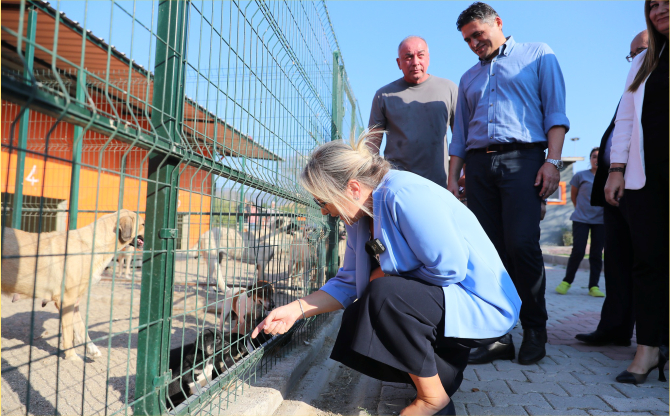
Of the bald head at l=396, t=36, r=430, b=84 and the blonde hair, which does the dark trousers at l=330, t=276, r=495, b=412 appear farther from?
the bald head at l=396, t=36, r=430, b=84

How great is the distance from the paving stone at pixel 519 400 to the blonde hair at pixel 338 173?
3.71 ft

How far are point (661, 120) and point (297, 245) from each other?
7.65 feet

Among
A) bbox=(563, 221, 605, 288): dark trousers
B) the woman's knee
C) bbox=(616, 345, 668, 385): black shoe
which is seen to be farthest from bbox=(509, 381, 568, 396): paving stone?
bbox=(563, 221, 605, 288): dark trousers

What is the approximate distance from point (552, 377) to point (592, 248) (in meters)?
4.40

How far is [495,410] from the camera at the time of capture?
2.11m

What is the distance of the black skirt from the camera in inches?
73.9

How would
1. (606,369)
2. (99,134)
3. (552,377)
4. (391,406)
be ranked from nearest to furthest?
(99,134) < (391,406) < (552,377) < (606,369)

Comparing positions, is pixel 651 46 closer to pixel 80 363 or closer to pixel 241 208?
pixel 241 208

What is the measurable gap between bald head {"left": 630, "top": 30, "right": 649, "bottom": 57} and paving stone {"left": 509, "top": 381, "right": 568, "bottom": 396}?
241 cm

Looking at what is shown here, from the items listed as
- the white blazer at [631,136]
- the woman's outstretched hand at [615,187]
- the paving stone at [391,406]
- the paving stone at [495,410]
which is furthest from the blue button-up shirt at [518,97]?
the paving stone at [391,406]

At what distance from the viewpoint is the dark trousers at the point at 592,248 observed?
6203 millimetres

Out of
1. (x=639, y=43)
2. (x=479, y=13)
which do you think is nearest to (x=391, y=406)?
(x=479, y=13)

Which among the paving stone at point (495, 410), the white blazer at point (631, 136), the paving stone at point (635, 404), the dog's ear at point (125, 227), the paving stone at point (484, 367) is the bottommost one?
the paving stone at point (495, 410)

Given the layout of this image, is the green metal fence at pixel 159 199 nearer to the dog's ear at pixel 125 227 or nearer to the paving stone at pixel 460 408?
the dog's ear at pixel 125 227
